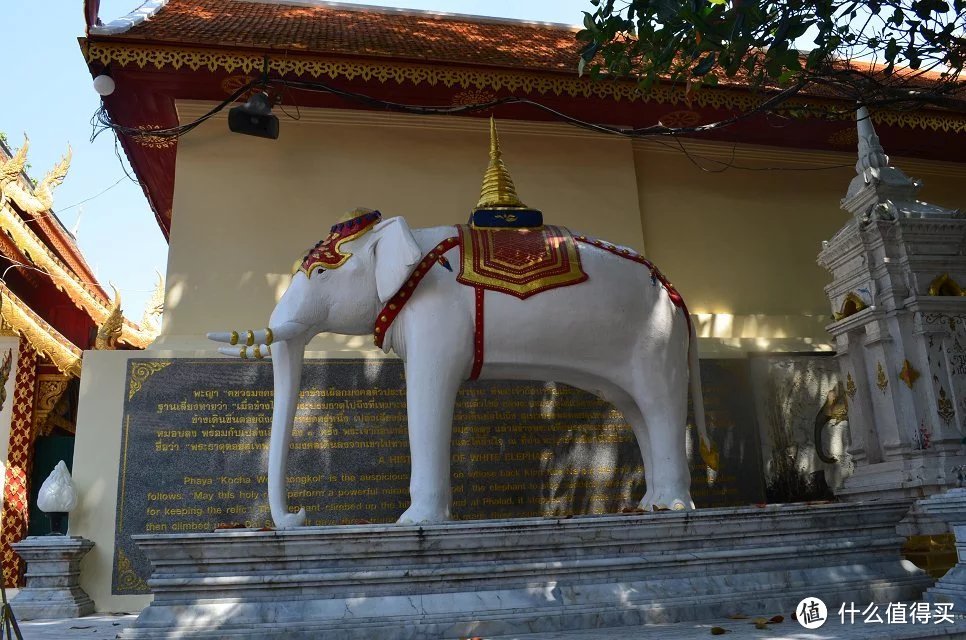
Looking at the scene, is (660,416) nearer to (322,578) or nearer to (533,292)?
(533,292)

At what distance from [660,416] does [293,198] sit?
11.5 ft

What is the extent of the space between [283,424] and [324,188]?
9.53 ft

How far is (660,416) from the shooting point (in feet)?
12.7

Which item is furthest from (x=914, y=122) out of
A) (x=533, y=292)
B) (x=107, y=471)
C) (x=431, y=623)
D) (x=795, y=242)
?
(x=107, y=471)

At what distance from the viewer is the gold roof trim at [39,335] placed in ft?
29.1

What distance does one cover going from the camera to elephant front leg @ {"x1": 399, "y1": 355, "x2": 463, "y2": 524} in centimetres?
351

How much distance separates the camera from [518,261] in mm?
3836

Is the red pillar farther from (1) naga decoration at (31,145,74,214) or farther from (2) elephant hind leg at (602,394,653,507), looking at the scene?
(2) elephant hind leg at (602,394,653,507)

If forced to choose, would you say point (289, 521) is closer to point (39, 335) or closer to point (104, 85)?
point (104, 85)

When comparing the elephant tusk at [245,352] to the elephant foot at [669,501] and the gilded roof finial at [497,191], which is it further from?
the elephant foot at [669,501]

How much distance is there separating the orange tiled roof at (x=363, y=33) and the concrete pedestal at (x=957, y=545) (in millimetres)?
3788

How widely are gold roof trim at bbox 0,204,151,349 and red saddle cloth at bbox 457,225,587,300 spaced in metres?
5.76

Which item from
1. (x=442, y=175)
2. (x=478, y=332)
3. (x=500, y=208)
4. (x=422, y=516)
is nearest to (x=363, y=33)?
(x=442, y=175)

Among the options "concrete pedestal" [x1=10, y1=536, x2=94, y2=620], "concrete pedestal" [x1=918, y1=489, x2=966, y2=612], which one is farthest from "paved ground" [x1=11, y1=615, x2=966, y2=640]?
"concrete pedestal" [x1=10, y1=536, x2=94, y2=620]
